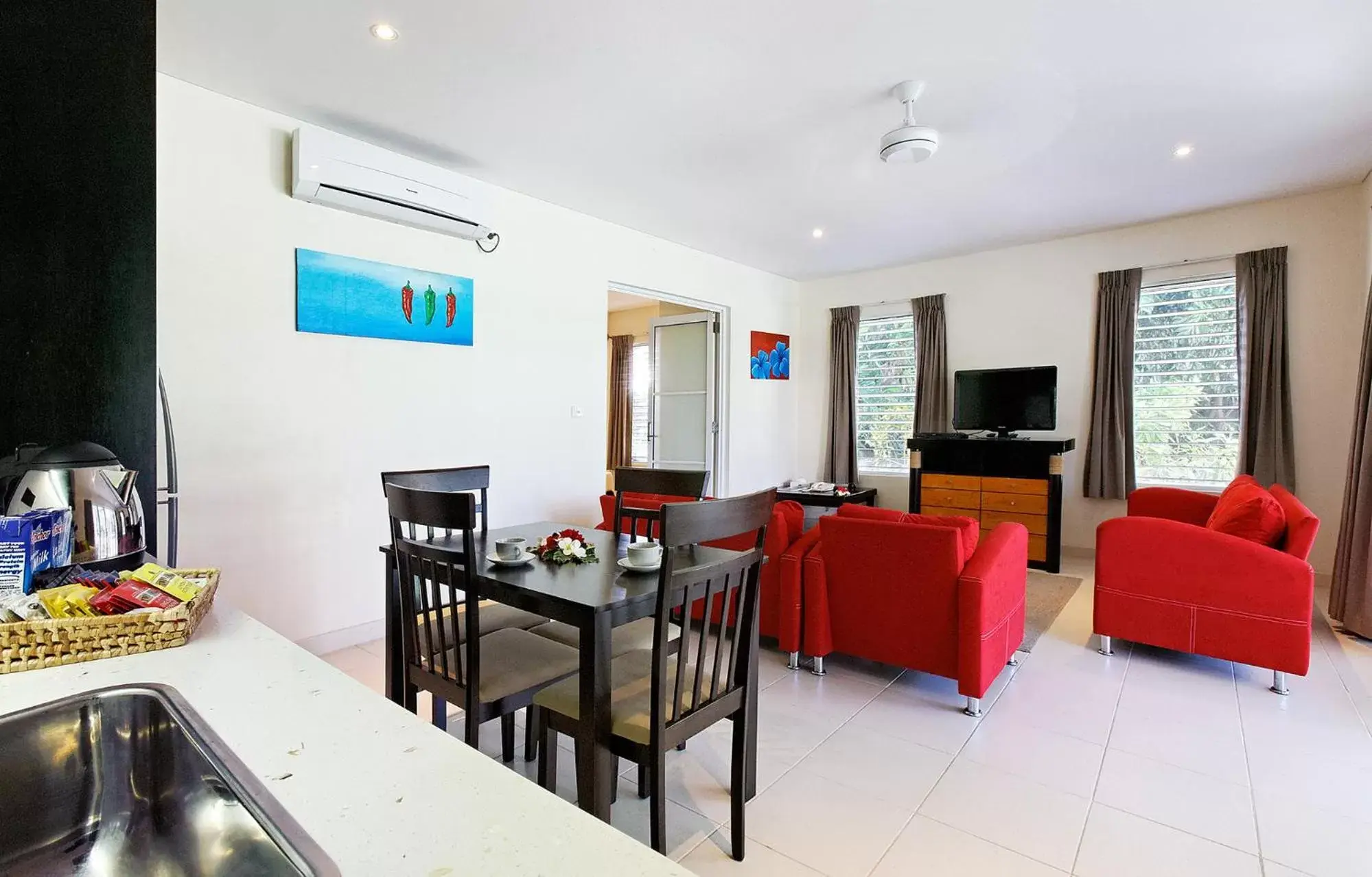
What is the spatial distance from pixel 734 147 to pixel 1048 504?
12.0 ft

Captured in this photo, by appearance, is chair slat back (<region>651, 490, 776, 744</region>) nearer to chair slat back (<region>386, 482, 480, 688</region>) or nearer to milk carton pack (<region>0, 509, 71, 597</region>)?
chair slat back (<region>386, 482, 480, 688</region>)

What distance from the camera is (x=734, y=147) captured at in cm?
368

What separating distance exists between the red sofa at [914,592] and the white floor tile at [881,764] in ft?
1.36

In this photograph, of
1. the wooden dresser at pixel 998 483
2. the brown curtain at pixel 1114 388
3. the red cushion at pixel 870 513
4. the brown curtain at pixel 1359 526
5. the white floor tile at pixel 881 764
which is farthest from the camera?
the brown curtain at pixel 1114 388

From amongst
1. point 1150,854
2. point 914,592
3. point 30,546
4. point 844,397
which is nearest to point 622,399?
point 844,397

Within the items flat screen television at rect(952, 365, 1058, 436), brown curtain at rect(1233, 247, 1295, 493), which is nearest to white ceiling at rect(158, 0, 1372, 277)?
brown curtain at rect(1233, 247, 1295, 493)

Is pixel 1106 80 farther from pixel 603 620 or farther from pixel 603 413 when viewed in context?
pixel 603 413

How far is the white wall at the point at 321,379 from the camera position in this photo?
2951mm

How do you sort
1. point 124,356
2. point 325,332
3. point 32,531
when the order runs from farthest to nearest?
point 325,332 → point 124,356 → point 32,531

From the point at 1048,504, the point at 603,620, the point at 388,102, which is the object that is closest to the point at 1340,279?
the point at 1048,504

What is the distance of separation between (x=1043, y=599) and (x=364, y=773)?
15.2 ft

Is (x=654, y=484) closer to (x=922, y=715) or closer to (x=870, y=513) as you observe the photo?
(x=870, y=513)

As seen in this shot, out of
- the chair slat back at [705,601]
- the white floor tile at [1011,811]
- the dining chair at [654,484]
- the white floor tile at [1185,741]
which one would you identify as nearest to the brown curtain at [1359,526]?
the white floor tile at [1185,741]

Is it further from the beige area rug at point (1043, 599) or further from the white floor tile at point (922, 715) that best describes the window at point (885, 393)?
the white floor tile at point (922, 715)
